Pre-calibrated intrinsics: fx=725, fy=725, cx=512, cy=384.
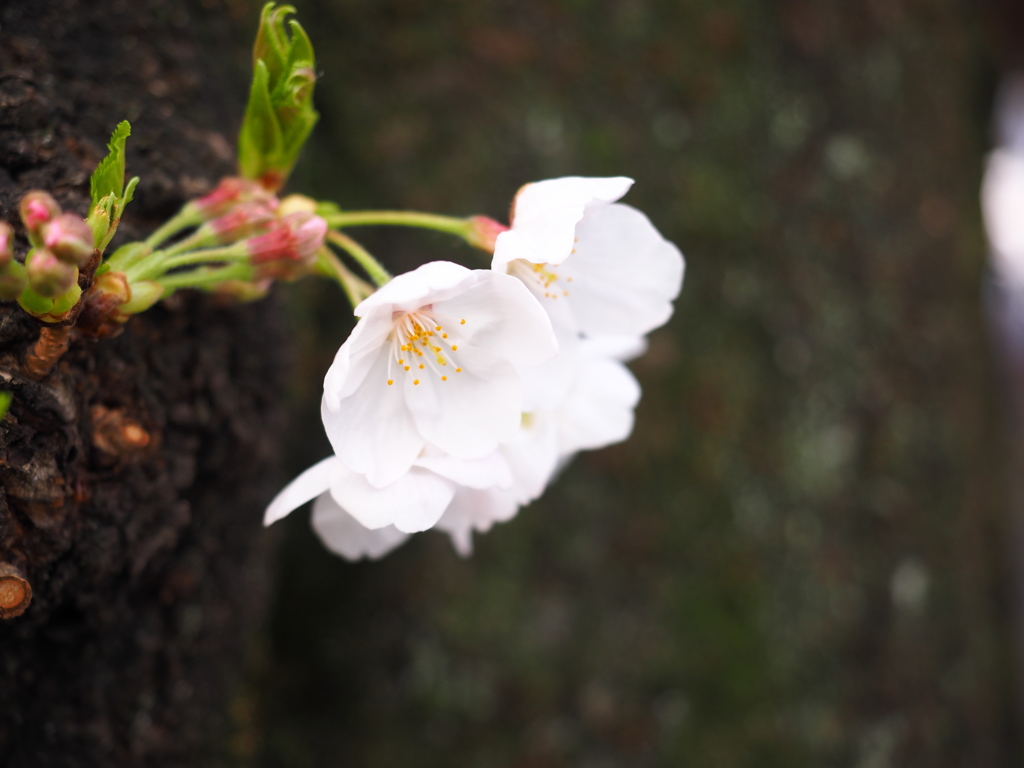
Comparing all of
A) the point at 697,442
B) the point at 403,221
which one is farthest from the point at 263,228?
the point at 697,442

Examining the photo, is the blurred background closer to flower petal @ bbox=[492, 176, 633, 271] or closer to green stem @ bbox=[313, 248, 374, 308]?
green stem @ bbox=[313, 248, 374, 308]

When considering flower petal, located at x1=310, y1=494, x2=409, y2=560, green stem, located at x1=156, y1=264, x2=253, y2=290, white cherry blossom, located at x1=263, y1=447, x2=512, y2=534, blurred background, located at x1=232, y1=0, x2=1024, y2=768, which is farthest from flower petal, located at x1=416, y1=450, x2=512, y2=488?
blurred background, located at x1=232, y1=0, x2=1024, y2=768

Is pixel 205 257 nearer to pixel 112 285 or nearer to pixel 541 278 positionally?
pixel 112 285

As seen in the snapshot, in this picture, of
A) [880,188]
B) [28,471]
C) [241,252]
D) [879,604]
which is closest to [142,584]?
[28,471]

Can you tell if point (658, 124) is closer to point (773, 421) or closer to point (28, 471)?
point (773, 421)

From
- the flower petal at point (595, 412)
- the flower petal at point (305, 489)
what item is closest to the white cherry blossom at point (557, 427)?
the flower petal at point (595, 412)

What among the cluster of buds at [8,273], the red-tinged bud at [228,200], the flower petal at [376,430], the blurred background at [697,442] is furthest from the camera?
the blurred background at [697,442]

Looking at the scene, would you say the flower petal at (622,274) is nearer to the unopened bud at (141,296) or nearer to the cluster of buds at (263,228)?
the cluster of buds at (263,228)
